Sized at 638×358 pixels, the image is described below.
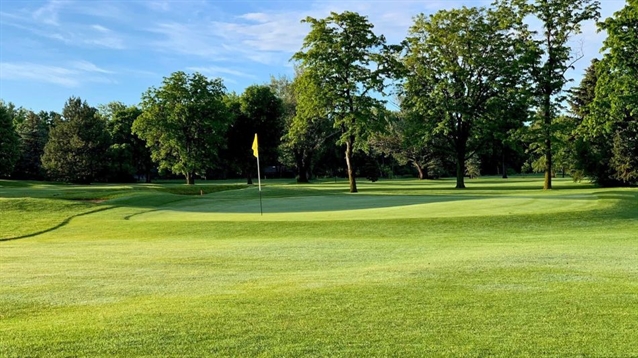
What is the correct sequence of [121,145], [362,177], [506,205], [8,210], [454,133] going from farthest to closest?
[362,177]
[121,145]
[454,133]
[8,210]
[506,205]

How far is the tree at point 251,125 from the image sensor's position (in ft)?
240

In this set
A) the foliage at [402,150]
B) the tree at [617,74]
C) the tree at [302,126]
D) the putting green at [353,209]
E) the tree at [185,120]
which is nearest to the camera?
the putting green at [353,209]

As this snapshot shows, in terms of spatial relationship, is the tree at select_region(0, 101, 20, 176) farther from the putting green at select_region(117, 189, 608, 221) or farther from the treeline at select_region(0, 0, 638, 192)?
the putting green at select_region(117, 189, 608, 221)

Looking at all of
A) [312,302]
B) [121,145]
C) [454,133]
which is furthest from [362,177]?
[312,302]

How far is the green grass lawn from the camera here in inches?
228

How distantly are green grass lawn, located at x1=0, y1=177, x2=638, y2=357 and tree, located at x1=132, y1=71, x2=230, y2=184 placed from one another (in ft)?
130

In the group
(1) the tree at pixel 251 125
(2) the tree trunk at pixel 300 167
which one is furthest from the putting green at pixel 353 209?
(2) the tree trunk at pixel 300 167

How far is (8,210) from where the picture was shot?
93.5 ft

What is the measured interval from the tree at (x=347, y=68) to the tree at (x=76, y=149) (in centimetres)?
4359

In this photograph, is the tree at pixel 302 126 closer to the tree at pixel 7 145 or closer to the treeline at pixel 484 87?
the treeline at pixel 484 87

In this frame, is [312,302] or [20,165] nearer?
[312,302]

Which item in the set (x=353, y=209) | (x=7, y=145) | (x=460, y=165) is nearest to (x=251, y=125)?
(x=7, y=145)

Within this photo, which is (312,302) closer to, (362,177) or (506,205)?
(506,205)

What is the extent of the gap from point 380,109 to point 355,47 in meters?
5.69
